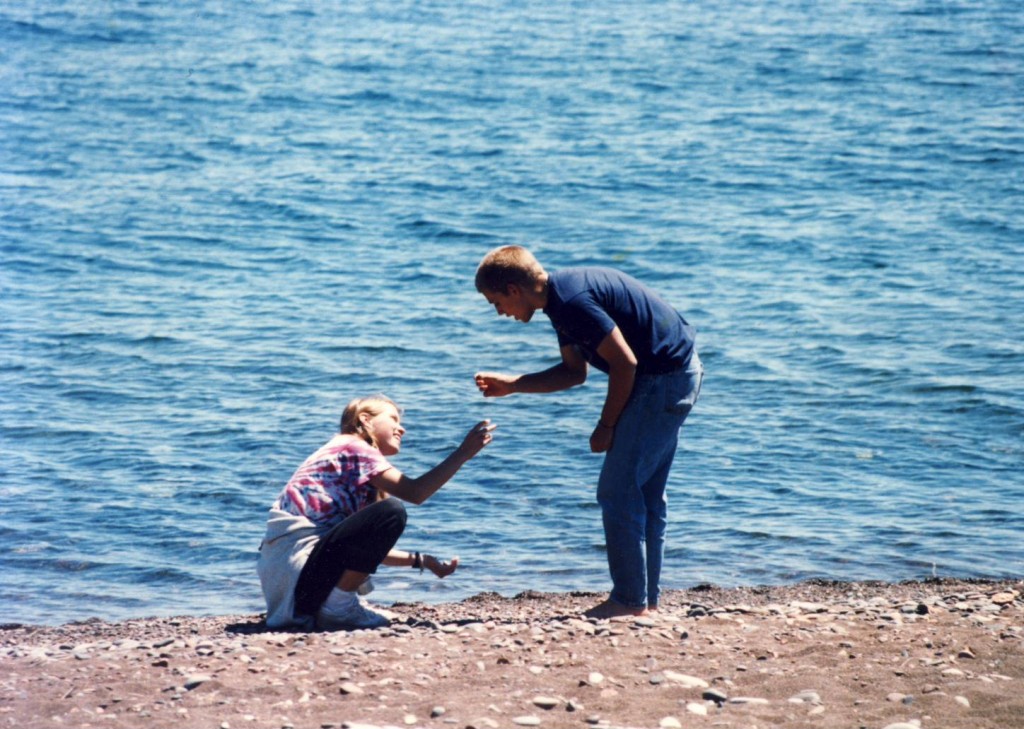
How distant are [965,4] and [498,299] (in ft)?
98.8

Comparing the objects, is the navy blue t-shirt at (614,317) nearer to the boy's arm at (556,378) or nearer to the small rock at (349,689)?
the boy's arm at (556,378)

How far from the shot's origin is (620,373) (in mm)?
5914

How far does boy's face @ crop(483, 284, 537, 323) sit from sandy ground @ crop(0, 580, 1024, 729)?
1.42m

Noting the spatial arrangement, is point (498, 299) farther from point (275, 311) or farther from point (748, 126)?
point (748, 126)

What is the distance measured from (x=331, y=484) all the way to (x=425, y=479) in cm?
48

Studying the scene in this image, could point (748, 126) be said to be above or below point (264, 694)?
above

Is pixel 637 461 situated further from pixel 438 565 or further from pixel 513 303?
pixel 438 565

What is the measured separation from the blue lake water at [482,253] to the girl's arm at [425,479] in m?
2.30

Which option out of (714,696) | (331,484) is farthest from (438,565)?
(714,696)

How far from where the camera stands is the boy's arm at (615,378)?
19.2ft

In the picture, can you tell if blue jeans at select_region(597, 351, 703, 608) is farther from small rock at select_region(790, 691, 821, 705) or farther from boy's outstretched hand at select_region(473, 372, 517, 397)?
small rock at select_region(790, 691, 821, 705)

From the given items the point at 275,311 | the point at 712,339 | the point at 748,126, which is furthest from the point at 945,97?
the point at 275,311

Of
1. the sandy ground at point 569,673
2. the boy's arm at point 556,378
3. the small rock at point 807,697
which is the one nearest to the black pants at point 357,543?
the sandy ground at point 569,673

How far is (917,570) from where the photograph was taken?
8.50 m
